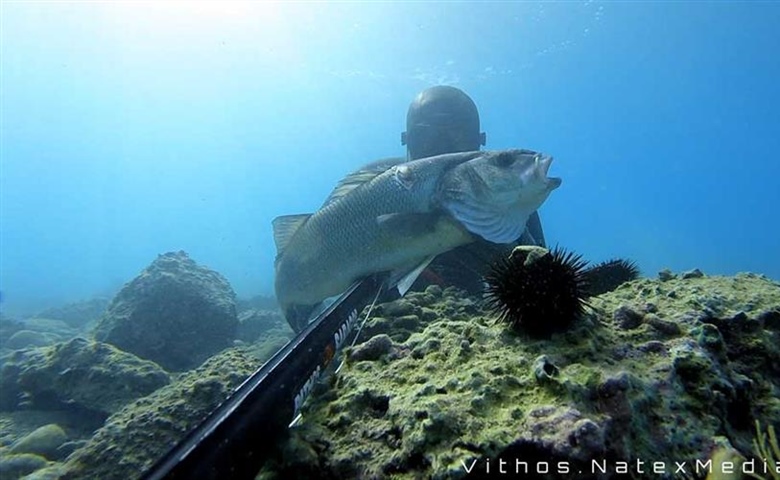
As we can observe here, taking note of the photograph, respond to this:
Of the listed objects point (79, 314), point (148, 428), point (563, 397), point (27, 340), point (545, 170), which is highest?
point (545, 170)

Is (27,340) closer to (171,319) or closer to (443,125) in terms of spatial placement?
(171,319)

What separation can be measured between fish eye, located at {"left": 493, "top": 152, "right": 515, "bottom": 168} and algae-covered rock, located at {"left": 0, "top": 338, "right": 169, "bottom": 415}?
196 inches

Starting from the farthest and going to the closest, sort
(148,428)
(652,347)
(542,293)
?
(148,428), (542,293), (652,347)

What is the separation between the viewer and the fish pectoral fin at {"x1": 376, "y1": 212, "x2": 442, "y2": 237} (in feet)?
13.4

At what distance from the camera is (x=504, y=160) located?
3.92 meters

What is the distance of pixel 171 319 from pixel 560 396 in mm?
9041

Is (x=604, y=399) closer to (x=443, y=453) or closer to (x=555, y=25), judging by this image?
(x=443, y=453)

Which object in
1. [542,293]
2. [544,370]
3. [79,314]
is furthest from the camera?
[79,314]

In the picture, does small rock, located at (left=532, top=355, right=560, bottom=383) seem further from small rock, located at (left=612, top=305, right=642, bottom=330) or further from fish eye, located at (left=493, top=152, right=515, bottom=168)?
fish eye, located at (left=493, top=152, right=515, bottom=168)

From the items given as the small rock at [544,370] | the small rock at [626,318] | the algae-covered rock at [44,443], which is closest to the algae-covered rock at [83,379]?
the algae-covered rock at [44,443]

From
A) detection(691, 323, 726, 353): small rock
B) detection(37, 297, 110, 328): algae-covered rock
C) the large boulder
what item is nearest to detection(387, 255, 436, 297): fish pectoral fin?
detection(691, 323, 726, 353): small rock

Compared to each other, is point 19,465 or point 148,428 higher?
point 148,428

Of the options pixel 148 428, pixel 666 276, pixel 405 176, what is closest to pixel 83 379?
pixel 148 428

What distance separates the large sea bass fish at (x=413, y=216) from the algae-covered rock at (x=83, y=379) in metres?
2.35
